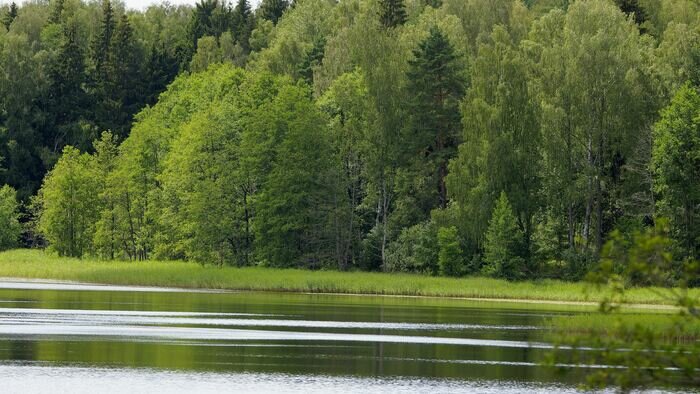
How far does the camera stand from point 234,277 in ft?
269

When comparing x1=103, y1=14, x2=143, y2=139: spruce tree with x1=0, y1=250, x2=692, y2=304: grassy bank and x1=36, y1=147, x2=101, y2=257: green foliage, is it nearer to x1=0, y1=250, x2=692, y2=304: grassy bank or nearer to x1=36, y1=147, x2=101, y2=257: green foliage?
x1=36, y1=147, x2=101, y2=257: green foliage

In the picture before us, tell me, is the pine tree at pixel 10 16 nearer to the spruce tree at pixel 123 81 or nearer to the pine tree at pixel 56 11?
the pine tree at pixel 56 11

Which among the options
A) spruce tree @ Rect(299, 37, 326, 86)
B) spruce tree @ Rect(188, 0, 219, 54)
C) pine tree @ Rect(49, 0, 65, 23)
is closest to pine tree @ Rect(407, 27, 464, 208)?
spruce tree @ Rect(299, 37, 326, 86)

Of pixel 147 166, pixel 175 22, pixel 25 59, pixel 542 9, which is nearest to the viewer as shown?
pixel 147 166

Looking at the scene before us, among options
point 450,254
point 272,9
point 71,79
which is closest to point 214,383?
point 450,254

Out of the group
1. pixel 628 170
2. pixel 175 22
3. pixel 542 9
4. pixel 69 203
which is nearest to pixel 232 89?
pixel 69 203

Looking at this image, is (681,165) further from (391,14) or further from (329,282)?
(391,14)

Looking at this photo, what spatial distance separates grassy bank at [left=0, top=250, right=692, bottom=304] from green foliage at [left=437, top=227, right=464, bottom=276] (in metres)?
1.65

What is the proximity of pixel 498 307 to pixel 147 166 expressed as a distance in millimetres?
49397

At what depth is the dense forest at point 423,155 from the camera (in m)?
84.6

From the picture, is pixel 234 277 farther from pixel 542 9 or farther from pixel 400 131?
pixel 542 9

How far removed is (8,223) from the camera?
122812 mm

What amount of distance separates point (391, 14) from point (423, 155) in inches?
1199

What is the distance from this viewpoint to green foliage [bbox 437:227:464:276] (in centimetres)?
8438
